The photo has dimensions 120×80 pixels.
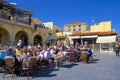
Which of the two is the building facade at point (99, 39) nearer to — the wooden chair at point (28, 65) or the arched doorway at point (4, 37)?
the arched doorway at point (4, 37)

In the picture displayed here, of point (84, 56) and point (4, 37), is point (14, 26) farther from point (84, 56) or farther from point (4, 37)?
point (84, 56)

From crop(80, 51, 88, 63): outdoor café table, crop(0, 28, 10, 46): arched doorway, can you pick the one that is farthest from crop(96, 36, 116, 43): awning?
crop(80, 51, 88, 63): outdoor café table

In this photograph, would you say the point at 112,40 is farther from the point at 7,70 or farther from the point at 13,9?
the point at 7,70

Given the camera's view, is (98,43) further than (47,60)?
Yes

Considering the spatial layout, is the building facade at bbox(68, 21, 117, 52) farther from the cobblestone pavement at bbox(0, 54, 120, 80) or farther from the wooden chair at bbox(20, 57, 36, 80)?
the wooden chair at bbox(20, 57, 36, 80)

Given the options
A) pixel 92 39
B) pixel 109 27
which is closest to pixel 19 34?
pixel 92 39

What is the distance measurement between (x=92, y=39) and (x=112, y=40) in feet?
12.9

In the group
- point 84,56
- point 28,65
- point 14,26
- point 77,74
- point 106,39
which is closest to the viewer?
point 28,65

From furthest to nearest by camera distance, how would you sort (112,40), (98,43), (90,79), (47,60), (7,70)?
(98,43)
(112,40)
(47,60)
(7,70)
(90,79)

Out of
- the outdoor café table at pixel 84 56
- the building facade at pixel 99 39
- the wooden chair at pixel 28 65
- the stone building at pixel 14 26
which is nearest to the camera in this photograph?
the wooden chair at pixel 28 65

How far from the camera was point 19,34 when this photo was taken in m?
26.5

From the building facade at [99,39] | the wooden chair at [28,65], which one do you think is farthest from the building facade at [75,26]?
the wooden chair at [28,65]

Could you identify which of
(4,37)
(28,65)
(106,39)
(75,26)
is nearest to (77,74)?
(28,65)

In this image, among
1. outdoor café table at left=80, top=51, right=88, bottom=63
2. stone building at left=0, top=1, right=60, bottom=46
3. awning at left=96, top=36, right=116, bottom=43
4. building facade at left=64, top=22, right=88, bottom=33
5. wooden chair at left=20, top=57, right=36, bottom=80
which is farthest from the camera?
building facade at left=64, top=22, right=88, bottom=33
